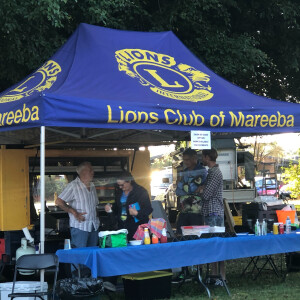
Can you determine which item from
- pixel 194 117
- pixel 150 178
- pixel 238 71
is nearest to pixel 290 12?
pixel 238 71

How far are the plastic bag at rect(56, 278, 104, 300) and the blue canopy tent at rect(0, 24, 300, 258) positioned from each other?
3.05 feet

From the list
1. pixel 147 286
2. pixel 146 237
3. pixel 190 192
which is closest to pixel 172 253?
pixel 146 237

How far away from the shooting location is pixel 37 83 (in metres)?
7.06

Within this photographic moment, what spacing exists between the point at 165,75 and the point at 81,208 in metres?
2.00

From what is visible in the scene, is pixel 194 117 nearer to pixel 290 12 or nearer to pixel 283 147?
pixel 290 12

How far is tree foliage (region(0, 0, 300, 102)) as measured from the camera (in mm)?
8766

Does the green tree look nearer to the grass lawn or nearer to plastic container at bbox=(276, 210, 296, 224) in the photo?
the grass lawn

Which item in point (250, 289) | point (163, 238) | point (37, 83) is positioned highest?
point (37, 83)

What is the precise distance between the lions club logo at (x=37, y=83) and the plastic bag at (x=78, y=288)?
2149 mm

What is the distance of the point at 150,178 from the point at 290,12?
426cm

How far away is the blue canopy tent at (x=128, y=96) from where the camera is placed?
6.09 m

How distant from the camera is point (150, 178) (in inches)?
367

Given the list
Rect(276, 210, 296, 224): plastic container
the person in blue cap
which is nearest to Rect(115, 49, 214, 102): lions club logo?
the person in blue cap

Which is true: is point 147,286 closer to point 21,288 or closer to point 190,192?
point 21,288
